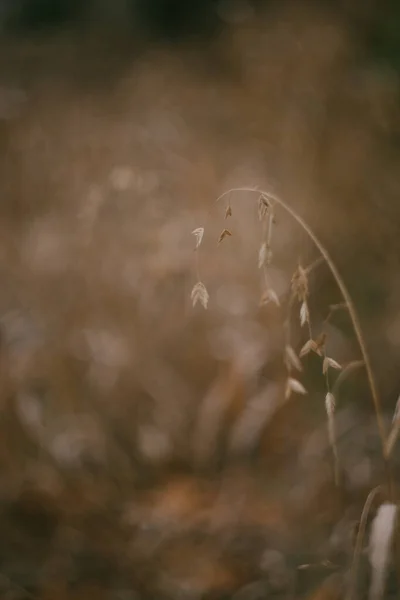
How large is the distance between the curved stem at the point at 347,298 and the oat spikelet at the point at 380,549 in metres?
0.08

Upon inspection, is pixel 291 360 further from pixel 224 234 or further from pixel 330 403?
pixel 224 234

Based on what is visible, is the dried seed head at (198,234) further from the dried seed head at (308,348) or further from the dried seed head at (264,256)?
the dried seed head at (308,348)

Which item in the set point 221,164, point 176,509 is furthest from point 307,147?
point 176,509

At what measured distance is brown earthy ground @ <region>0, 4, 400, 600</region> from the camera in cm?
88

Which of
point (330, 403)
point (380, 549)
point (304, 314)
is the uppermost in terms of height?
point (304, 314)

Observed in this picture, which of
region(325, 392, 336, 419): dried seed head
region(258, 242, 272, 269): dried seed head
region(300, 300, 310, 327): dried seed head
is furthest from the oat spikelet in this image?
region(258, 242, 272, 269): dried seed head

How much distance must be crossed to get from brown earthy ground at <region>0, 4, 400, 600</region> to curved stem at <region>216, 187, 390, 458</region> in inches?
0.4

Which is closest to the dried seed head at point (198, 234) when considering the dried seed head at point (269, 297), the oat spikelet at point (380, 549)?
the dried seed head at point (269, 297)

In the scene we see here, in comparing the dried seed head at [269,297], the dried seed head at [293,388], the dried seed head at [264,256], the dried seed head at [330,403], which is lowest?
the dried seed head at [330,403]

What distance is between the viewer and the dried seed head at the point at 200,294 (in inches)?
35.4

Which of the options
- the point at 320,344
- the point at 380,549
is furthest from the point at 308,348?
the point at 380,549

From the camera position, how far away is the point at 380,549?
0.84 metres

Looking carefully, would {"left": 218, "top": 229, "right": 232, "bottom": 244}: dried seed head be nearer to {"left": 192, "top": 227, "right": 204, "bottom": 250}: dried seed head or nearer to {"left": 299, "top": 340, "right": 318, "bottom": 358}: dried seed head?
{"left": 192, "top": 227, "right": 204, "bottom": 250}: dried seed head

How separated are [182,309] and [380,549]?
43 centimetres
